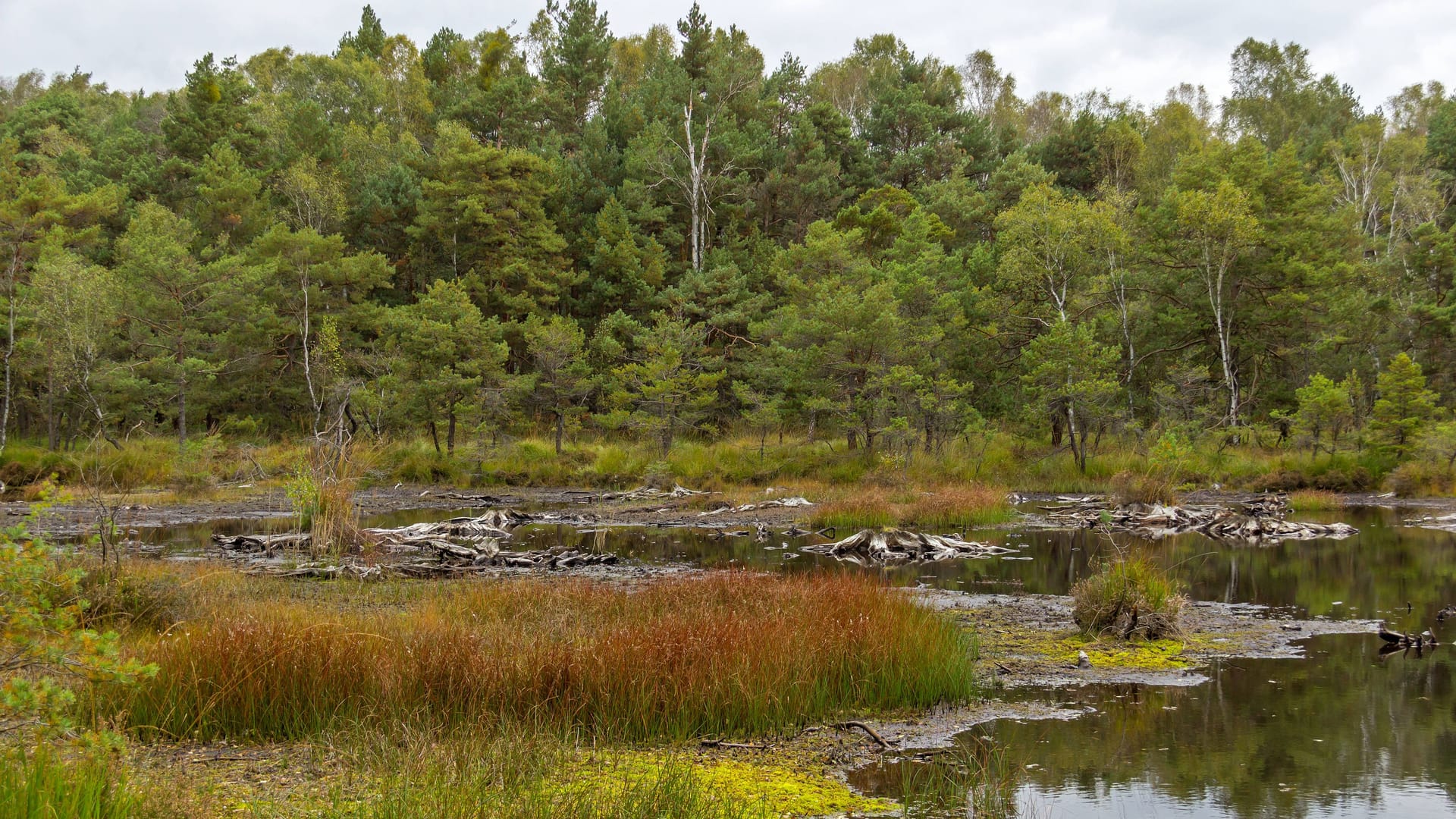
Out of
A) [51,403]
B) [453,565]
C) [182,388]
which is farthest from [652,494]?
[51,403]

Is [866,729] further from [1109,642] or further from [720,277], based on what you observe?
[720,277]

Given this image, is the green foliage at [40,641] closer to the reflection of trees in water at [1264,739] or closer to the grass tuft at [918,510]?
the reflection of trees in water at [1264,739]

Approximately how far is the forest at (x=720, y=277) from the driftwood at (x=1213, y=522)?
24.6ft

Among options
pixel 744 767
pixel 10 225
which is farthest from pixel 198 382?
pixel 744 767

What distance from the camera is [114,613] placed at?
9.45 meters

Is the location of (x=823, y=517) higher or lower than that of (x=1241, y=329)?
lower

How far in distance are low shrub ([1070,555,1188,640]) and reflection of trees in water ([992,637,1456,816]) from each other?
145cm

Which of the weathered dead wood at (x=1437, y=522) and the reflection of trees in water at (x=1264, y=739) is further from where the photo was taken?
the weathered dead wood at (x=1437, y=522)

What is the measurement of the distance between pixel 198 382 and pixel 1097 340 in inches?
1431

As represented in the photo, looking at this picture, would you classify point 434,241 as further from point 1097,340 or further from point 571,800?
point 571,800

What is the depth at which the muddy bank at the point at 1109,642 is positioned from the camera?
33.1 feet

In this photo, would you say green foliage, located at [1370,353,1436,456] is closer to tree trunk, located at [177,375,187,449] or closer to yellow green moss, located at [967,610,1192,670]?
yellow green moss, located at [967,610,1192,670]

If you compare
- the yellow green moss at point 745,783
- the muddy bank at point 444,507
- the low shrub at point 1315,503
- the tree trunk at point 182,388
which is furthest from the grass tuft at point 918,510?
the tree trunk at point 182,388

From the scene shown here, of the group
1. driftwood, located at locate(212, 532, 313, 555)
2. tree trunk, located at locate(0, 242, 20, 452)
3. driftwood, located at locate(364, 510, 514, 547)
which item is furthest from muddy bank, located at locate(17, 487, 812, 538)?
tree trunk, located at locate(0, 242, 20, 452)
